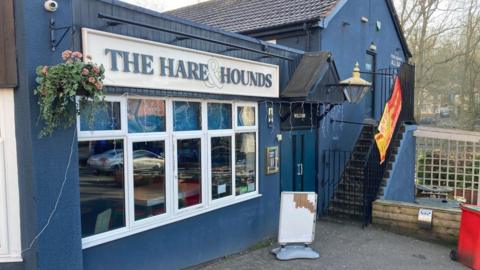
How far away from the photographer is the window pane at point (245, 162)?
6.86 m

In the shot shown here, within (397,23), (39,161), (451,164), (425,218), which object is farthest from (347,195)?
(39,161)

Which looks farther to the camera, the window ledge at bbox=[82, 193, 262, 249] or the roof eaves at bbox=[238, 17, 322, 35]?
the roof eaves at bbox=[238, 17, 322, 35]

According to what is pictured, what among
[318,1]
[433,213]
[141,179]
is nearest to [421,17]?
[318,1]

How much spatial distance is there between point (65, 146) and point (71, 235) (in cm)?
96

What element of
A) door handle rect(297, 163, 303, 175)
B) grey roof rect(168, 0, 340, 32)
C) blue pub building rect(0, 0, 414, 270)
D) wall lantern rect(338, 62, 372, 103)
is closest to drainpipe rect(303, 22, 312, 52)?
blue pub building rect(0, 0, 414, 270)

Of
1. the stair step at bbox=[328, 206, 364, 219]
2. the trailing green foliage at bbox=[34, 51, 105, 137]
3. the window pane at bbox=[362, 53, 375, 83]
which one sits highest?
the window pane at bbox=[362, 53, 375, 83]

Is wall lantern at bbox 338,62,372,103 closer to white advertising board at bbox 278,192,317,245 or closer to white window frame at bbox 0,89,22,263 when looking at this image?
white advertising board at bbox 278,192,317,245

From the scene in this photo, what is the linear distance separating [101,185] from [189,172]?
1544 mm

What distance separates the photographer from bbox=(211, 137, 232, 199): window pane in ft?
Answer: 20.8

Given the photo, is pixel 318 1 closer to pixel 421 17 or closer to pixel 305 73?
pixel 305 73

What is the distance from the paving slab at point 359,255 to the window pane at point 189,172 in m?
1.09

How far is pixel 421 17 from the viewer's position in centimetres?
2244

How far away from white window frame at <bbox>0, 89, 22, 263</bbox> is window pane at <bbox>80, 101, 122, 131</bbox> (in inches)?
28.0

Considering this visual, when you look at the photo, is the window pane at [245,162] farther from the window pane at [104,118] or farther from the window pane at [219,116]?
the window pane at [104,118]
